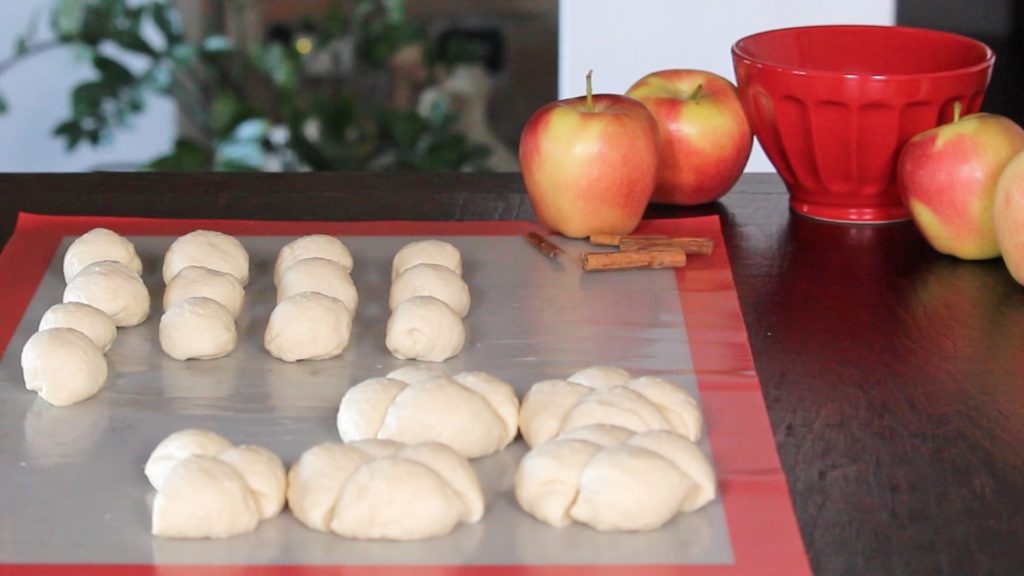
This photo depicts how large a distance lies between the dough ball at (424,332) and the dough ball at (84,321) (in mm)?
210

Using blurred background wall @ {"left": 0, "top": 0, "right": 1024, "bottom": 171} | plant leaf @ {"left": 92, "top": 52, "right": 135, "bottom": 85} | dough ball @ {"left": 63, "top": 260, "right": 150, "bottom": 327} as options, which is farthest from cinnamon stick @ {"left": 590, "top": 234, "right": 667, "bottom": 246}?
plant leaf @ {"left": 92, "top": 52, "right": 135, "bottom": 85}

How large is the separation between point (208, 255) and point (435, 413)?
357 millimetres

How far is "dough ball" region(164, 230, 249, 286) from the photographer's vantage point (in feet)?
3.63

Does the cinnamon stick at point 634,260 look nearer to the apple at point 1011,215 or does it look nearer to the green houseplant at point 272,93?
the apple at point 1011,215

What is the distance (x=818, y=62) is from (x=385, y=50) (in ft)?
Result: 4.83

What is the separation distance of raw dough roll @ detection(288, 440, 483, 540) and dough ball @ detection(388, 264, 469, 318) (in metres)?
0.28

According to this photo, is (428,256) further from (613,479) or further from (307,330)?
(613,479)

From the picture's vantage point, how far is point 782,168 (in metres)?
1.26

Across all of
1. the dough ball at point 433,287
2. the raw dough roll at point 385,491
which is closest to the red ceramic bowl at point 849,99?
the dough ball at point 433,287

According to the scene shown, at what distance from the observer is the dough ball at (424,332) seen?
3.22 feet

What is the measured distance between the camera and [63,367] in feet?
2.97

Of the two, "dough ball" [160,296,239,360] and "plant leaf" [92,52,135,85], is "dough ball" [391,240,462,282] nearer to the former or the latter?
"dough ball" [160,296,239,360]

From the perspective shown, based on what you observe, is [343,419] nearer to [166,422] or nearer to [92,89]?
[166,422]

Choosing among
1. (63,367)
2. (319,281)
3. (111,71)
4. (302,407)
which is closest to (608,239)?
(319,281)
